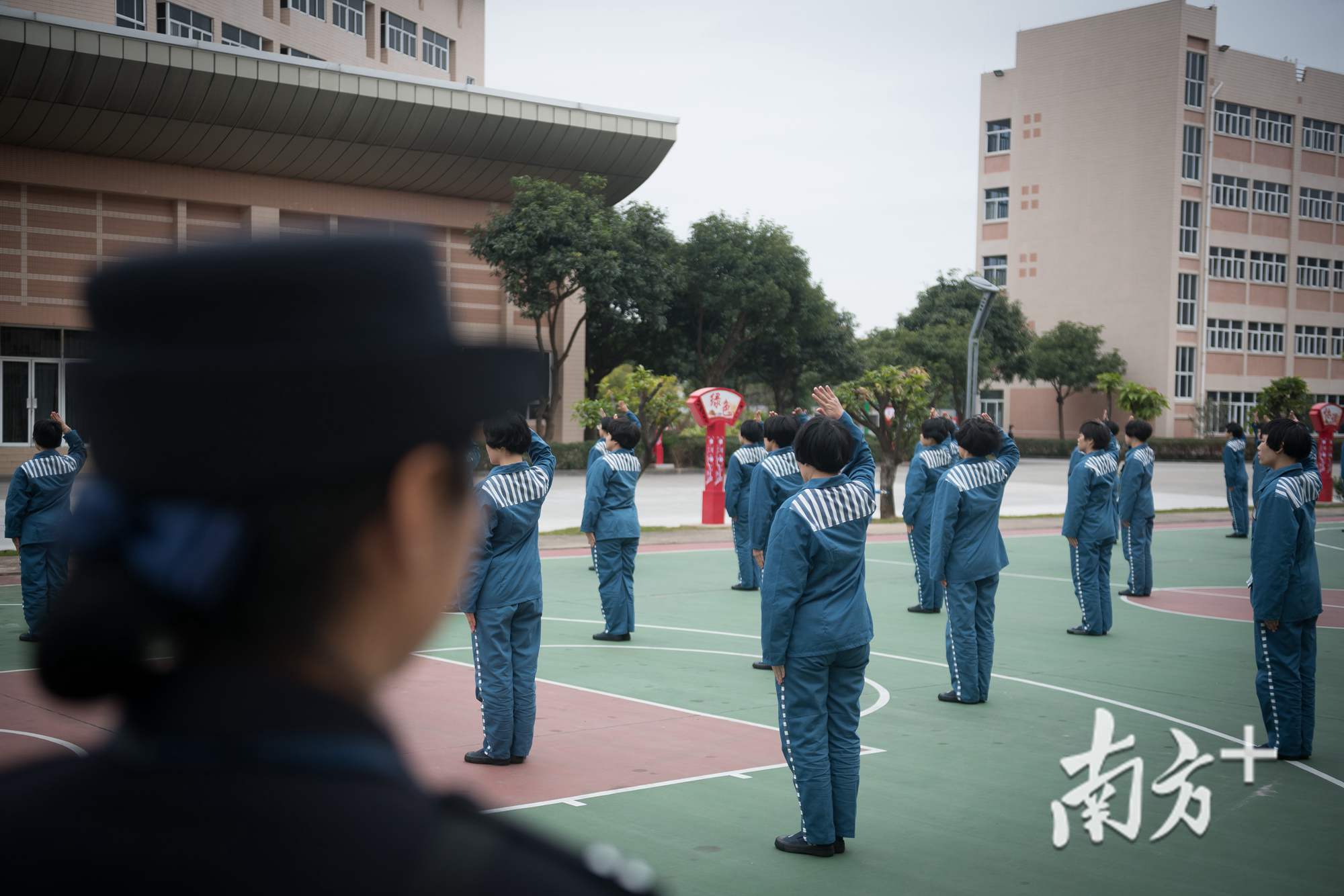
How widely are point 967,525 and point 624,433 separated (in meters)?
3.56

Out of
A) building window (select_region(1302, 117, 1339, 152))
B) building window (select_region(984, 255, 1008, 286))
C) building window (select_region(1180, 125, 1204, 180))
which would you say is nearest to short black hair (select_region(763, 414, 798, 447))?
building window (select_region(1180, 125, 1204, 180))

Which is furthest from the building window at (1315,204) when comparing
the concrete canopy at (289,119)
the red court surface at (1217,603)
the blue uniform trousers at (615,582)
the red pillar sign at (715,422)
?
the blue uniform trousers at (615,582)

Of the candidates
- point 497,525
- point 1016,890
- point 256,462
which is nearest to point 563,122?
point 497,525

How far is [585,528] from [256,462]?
418 inches

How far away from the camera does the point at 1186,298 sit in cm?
5984

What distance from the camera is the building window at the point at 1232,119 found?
60.0 metres

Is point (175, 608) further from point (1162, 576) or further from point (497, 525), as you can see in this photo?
point (1162, 576)

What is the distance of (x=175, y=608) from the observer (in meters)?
1.00

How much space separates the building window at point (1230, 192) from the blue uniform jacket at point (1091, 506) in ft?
180

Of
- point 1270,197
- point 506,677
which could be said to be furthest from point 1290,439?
point 1270,197

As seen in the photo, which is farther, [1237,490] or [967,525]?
[1237,490]

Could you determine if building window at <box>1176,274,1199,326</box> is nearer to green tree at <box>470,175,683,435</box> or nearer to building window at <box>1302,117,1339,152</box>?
building window at <box>1302,117,1339,152</box>

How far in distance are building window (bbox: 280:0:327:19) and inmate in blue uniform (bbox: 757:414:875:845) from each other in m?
38.5

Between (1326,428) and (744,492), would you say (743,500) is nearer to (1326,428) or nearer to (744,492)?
(744,492)
